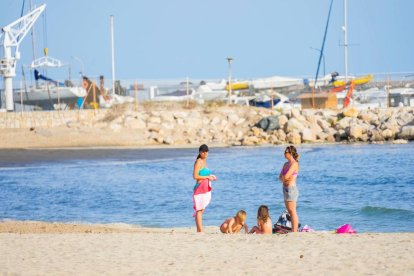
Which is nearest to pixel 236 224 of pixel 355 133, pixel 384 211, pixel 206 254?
pixel 206 254

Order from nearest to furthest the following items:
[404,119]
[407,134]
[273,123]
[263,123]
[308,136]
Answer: [407,134] < [308,136] < [404,119] < [273,123] < [263,123]

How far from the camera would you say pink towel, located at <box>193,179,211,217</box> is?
12484 mm

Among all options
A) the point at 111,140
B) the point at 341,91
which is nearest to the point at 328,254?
the point at 111,140

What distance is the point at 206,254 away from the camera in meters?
10.3

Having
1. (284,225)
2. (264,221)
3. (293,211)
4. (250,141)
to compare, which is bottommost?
(250,141)

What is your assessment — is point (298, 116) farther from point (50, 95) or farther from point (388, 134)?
point (50, 95)

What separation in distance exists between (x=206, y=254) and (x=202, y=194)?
2292 millimetres

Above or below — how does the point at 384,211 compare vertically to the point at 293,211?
below

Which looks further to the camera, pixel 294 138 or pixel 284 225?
pixel 294 138

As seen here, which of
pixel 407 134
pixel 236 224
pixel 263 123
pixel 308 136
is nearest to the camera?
pixel 236 224

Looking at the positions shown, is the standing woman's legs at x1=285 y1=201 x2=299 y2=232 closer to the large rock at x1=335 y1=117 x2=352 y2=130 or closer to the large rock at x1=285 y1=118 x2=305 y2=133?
the large rock at x1=285 y1=118 x2=305 y2=133

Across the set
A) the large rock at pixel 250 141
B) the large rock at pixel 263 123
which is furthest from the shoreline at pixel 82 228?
the large rock at pixel 263 123

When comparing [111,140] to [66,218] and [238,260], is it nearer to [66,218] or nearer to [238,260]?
[66,218]

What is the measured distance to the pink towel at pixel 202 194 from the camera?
1248 cm
